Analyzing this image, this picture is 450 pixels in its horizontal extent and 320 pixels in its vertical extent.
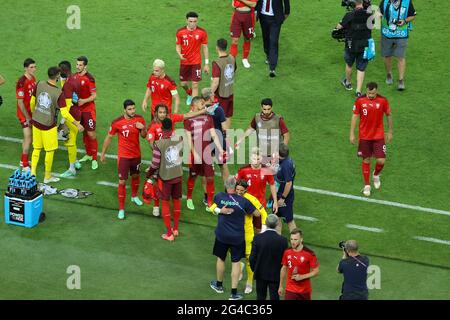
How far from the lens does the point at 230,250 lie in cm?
1920

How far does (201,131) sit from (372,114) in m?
3.35

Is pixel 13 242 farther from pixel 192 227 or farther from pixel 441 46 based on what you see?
pixel 441 46

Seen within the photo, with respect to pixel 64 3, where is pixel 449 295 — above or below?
below

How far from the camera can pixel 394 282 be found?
1978cm

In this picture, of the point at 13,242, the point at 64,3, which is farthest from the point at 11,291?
the point at 64,3

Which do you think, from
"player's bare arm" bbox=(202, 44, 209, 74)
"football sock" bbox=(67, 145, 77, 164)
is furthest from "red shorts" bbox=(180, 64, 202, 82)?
"football sock" bbox=(67, 145, 77, 164)

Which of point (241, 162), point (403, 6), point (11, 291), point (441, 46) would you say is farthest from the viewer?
point (441, 46)

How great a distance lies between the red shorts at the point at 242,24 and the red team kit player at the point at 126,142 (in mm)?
6296

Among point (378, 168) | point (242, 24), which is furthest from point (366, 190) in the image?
point (242, 24)

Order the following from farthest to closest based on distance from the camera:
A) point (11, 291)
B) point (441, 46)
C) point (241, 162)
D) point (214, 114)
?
point (441, 46) < point (241, 162) < point (214, 114) < point (11, 291)

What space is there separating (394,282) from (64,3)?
14195mm

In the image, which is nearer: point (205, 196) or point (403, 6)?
point (205, 196)

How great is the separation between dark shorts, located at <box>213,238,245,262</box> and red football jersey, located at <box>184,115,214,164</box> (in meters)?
2.86

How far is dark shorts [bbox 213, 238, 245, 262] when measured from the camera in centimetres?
1912
